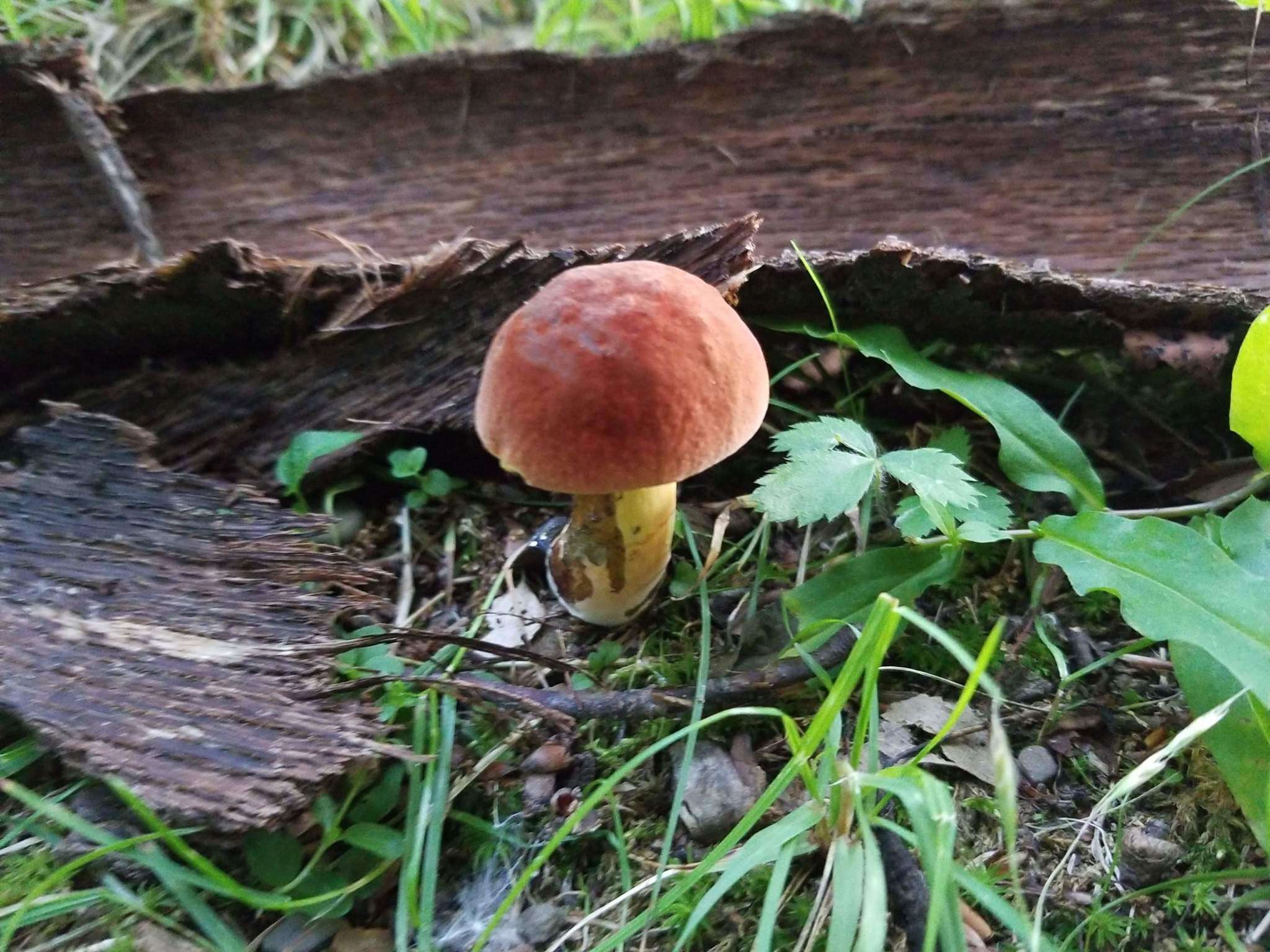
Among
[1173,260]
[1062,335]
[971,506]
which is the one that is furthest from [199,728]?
[1173,260]

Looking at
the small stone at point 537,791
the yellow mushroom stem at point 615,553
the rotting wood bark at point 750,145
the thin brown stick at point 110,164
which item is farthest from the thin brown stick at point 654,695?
the thin brown stick at point 110,164

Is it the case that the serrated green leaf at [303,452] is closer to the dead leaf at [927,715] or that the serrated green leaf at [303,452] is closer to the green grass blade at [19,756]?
the green grass blade at [19,756]

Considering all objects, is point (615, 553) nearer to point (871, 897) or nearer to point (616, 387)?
point (616, 387)

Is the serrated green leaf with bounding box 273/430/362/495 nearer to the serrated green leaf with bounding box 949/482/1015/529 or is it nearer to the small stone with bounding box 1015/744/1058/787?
the serrated green leaf with bounding box 949/482/1015/529

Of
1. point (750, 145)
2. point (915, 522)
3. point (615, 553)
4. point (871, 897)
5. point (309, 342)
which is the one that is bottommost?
point (871, 897)

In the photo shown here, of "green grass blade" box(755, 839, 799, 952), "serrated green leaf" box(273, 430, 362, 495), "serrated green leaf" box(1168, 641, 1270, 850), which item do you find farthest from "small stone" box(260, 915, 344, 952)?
"serrated green leaf" box(1168, 641, 1270, 850)

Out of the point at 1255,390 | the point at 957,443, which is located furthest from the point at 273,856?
the point at 1255,390

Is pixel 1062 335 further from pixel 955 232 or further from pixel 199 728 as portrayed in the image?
pixel 199 728
